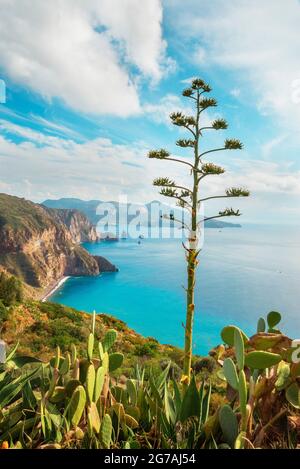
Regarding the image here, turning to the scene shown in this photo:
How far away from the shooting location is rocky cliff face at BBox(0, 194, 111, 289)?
80.7 m

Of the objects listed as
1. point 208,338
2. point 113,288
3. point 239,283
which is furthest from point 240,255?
point 208,338

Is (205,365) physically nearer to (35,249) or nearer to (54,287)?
(54,287)

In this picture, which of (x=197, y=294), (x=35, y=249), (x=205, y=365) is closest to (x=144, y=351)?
(x=205, y=365)

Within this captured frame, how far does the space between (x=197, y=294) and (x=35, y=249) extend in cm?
4141

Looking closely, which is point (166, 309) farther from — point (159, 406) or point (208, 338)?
point (159, 406)

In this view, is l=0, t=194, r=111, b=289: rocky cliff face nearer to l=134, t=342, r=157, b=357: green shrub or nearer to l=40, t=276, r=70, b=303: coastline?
l=40, t=276, r=70, b=303: coastline

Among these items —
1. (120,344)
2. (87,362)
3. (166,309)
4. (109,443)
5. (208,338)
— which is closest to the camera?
(109,443)

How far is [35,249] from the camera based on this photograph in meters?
87.4

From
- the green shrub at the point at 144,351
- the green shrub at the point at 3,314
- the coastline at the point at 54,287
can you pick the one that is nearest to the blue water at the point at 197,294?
the coastline at the point at 54,287

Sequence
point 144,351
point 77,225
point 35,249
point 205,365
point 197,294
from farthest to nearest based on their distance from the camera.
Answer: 1. point 77,225
2. point 35,249
3. point 197,294
4. point 144,351
5. point 205,365

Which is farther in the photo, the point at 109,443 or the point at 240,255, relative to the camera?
the point at 240,255

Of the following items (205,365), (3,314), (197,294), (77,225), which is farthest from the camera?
(77,225)

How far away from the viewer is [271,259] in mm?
119875

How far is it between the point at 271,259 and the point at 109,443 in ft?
412
